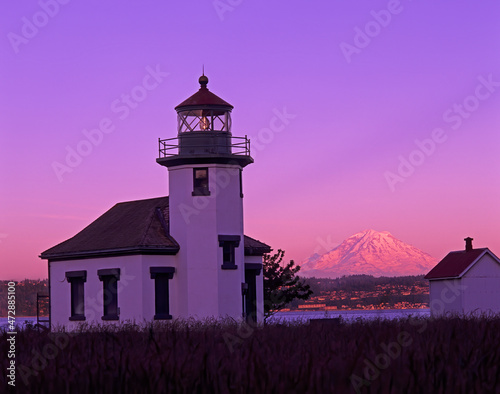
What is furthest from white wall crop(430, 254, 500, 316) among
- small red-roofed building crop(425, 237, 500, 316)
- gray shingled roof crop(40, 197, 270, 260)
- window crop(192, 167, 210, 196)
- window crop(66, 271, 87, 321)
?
window crop(66, 271, 87, 321)

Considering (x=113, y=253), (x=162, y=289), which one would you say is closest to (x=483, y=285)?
(x=162, y=289)

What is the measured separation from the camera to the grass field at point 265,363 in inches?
455

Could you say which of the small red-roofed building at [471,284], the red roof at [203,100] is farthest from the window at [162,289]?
the small red-roofed building at [471,284]

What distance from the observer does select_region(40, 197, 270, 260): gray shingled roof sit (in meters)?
34.0

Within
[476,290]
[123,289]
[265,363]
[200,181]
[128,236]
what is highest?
[200,181]

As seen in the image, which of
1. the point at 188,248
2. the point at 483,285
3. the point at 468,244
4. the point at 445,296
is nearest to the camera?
the point at 188,248

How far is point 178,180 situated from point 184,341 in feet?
57.4

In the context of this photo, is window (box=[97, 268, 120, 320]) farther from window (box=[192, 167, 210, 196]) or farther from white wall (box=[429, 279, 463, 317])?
white wall (box=[429, 279, 463, 317])

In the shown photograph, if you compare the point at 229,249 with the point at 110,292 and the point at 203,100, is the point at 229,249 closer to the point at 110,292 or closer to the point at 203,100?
the point at 110,292

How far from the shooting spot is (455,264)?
143 ft

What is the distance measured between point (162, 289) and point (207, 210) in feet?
11.6

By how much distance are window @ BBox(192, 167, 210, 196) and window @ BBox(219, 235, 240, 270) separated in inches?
77.3

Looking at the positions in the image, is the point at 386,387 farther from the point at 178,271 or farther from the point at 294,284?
the point at 294,284

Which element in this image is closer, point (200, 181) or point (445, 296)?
point (200, 181)
